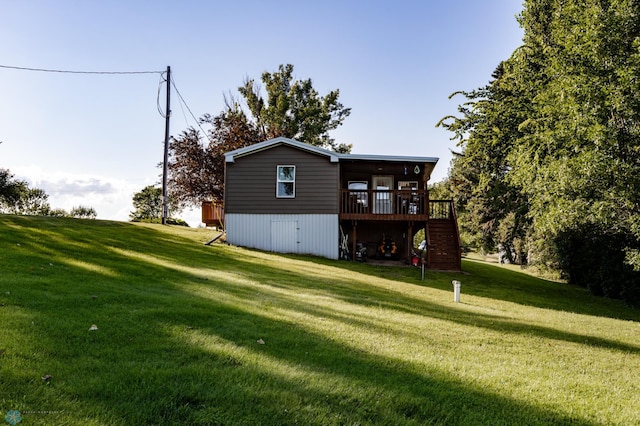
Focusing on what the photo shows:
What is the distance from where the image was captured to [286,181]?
17969 mm

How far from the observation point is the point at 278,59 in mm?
37219

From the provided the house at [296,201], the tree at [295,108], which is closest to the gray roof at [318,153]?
the house at [296,201]

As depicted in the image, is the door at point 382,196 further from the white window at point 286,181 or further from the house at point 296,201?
the white window at point 286,181

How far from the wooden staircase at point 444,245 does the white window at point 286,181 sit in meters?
6.71

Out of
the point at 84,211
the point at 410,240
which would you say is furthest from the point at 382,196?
the point at 84,211

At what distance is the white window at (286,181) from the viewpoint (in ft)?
58.8

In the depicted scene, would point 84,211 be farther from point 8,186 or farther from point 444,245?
point 444,245

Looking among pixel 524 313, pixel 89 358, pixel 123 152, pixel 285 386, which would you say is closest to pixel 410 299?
pixel 524 313

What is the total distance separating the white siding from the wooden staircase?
446 centimetres

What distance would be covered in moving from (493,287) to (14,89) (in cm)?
2303

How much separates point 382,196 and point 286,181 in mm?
4925

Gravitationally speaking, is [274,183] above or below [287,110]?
below

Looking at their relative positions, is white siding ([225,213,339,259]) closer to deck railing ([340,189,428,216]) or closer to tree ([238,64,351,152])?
deck railing ([340,189,428,216])

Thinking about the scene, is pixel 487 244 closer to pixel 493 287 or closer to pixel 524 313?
pixel 493 287
